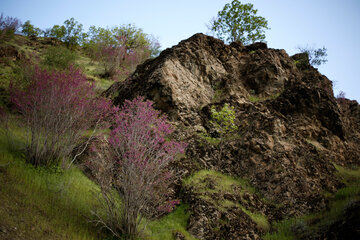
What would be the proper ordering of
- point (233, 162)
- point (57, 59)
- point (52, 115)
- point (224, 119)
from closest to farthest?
point (52, 115), point (233, 162), point (224, 119), point (57, 59)

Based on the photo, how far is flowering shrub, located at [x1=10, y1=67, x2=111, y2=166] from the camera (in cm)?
786

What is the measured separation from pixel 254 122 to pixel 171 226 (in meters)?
7.44

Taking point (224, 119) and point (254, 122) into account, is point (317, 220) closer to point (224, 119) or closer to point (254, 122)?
point (254, 122)

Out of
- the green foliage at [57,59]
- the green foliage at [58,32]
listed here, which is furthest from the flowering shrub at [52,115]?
the green foliage at [58,32]

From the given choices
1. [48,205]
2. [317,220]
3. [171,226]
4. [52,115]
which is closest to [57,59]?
[52,115]

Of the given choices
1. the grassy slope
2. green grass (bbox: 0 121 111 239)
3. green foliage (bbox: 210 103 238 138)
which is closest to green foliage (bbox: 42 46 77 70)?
the grassy slope

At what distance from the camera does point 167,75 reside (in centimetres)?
1363

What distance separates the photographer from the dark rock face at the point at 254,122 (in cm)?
895

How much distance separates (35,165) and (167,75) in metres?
8.68

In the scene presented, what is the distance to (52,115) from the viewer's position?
7.86 metres

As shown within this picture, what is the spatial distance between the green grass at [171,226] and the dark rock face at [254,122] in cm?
35

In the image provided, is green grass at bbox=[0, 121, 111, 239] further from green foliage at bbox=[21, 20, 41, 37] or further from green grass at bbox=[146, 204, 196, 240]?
green foliage at bbox=[21, 20, 41, 37]

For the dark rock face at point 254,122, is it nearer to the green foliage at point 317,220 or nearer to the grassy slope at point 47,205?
the green foliage at point 317,220

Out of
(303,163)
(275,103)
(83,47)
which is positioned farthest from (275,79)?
(83,47)
